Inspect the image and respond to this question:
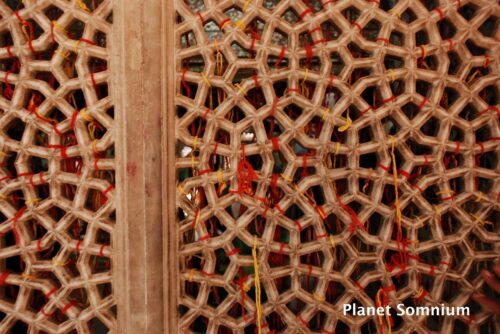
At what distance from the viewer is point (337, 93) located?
5.00 ft

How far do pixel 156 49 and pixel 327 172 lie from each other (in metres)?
0.76

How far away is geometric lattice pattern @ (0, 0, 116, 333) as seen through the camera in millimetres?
1380

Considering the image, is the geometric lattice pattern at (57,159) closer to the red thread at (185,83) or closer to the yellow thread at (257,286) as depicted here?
the red thread at (185,83)

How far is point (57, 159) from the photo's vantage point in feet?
4.61

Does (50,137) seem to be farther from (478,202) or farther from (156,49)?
(478,202)

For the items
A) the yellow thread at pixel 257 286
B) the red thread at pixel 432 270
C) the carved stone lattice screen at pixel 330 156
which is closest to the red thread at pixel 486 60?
the carved stone lattice screen at pixel 330 156

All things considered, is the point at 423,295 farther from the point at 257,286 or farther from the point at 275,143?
the point at 275,143

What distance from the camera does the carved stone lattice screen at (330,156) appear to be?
1382 mm

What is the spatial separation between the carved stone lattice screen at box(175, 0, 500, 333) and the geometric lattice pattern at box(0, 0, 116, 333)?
288 mm

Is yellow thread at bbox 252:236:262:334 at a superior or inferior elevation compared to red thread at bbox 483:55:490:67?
inferior

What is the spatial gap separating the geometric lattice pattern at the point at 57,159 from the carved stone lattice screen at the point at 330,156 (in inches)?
11.4

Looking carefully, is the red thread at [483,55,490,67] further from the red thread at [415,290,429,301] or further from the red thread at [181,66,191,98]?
the red thread at [181,66,191,98]

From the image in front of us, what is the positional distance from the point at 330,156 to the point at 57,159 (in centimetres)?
102

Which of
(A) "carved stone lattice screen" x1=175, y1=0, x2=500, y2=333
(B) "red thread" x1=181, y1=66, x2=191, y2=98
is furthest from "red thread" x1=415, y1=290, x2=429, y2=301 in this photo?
(B) "red thread" x1=181, y1=66, x2=191, y2=98
